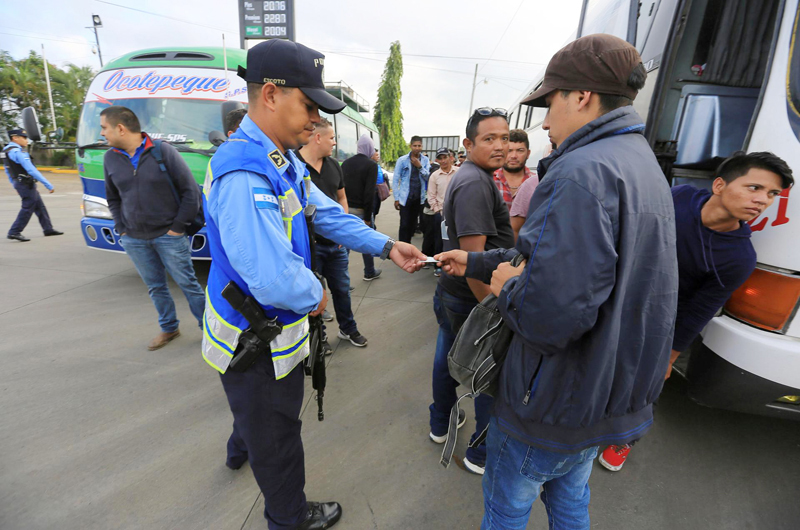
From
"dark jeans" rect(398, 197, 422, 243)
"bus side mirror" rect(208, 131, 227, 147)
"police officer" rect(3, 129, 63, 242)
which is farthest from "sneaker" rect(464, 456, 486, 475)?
"police officer" rect(3, 129, 63, 242)

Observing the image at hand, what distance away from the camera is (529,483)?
1289 mm

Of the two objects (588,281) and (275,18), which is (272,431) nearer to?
(588,281)

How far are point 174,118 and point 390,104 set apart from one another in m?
36.6

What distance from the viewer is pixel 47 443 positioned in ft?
Result: 7.71

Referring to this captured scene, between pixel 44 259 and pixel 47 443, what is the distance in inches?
198

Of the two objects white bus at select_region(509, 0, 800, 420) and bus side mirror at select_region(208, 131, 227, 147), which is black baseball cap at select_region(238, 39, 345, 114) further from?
bus side mirror at select_region(208, 131, 227, 147)

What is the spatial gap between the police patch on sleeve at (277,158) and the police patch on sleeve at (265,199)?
126 millimetres

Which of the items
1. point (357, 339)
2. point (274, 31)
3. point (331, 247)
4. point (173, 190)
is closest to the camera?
point (173, 190)

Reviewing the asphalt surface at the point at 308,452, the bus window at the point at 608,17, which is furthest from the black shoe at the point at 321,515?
the bus window at the point at 608,17

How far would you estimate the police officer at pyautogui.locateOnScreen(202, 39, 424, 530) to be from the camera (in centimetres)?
118

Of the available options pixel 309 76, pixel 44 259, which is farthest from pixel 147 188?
pixel 44 259

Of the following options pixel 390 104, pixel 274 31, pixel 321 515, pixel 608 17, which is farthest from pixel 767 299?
pixel 390 104

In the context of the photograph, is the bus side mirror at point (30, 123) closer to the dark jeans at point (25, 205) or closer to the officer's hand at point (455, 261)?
the dark jeans at point (25, 205)

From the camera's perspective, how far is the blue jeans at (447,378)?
2.07m
